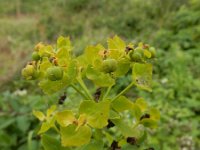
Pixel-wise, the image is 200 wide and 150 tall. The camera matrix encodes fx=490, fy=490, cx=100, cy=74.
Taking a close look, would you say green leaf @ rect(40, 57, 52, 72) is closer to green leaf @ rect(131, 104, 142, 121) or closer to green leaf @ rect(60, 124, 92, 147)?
green leaf @ rect(60, 124, 92, 147)

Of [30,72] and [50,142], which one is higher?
[30,72]

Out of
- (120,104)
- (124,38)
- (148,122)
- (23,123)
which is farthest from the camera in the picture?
(124,38)

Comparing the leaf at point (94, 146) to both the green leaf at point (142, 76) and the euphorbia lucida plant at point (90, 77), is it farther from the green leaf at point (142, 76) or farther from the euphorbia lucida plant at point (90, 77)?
the green leaf at point (142, 76)

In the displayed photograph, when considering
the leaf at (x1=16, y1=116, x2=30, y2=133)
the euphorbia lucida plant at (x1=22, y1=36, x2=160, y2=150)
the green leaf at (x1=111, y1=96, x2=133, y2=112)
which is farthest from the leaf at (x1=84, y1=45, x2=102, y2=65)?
the leaf at (x1=16, y1=116, x2=30, y2=133)

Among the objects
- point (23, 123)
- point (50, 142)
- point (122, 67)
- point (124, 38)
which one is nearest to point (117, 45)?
point (122, 67)

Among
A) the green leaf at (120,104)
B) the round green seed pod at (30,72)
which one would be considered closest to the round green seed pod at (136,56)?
the green leaf at (120,104)

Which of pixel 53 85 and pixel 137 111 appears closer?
pixel 53 85

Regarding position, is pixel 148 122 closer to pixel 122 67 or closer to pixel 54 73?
pixel 122 67
